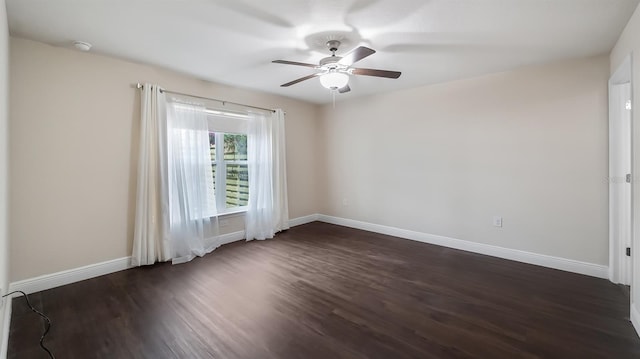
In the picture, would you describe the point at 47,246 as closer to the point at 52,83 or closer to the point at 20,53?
the point at 52,83

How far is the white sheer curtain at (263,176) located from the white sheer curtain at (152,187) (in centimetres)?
129

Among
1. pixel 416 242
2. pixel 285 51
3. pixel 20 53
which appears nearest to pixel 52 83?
pixel 20 53

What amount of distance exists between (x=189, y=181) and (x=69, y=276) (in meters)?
1.50

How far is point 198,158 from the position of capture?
3561 millimetres

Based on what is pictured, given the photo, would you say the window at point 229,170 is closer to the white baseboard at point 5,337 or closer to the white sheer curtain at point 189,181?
the white sheer curtain at point 189,181

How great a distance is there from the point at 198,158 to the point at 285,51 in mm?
1852

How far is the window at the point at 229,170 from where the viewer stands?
13.3ft

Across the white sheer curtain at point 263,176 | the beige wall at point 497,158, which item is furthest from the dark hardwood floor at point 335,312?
the white sheer curtain at point 263,176

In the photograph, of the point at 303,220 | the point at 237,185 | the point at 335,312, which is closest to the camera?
the point at 335,312

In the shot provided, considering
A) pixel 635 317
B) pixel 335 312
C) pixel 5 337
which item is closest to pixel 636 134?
pixel 635 317

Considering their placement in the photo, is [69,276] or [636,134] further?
[69,276]

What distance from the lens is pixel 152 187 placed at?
10.3 ft

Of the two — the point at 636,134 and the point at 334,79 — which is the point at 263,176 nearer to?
the point at 334,79

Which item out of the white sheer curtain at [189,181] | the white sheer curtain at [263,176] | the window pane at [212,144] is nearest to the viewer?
the white sheer curtain at [189,181]
